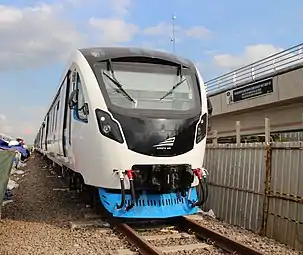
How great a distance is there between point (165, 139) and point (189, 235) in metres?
1.53

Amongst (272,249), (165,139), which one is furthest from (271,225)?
(165,139)

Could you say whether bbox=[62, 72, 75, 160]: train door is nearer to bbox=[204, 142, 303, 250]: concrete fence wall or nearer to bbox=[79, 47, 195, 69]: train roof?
bbox=[79, 47, 195, 69]: train roof

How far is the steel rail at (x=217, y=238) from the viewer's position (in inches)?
223

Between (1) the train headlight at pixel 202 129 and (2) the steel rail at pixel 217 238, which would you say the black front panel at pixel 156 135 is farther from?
(2) the steel rail at pixel 217 238

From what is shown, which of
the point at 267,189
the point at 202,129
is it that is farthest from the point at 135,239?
the point at 267,189

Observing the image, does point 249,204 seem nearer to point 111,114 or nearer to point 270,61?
point 111,114

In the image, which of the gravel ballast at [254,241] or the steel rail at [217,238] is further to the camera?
the gravel ballast at [254,241]

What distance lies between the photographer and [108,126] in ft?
23.0

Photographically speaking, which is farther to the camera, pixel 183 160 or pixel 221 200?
pixel 221 200

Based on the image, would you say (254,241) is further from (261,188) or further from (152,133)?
(152,133)

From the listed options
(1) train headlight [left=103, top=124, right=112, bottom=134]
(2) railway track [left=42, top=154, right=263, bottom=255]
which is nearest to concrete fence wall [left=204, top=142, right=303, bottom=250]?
(2) railway track [left=42, top=154, right=263, bottom=255]

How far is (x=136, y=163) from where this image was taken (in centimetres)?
696

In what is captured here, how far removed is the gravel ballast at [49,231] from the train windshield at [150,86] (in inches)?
84.4

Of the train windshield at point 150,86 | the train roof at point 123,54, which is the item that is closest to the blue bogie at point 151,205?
the train windshield at point 150,86
